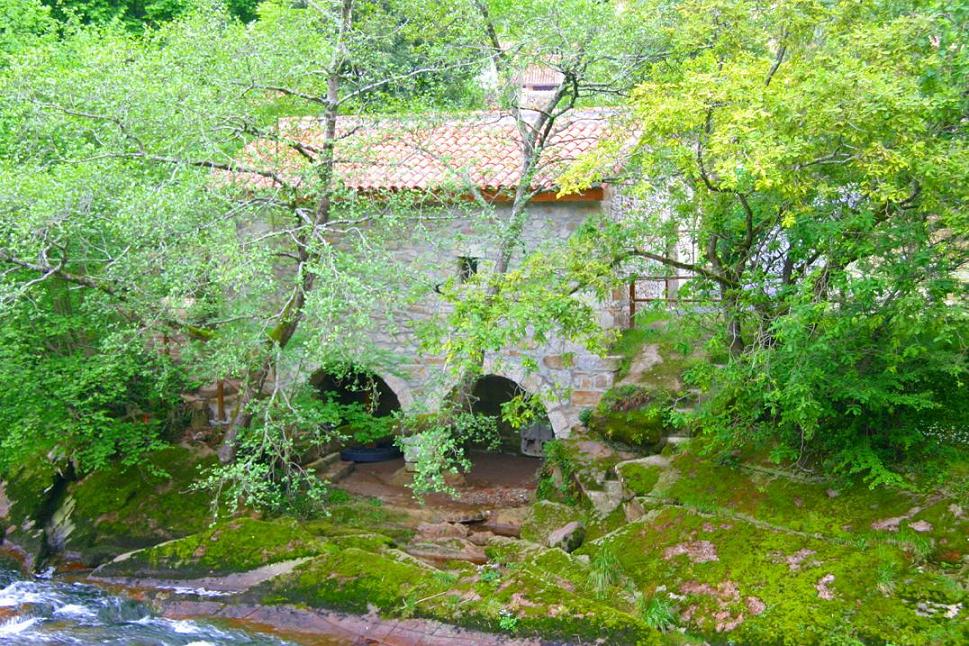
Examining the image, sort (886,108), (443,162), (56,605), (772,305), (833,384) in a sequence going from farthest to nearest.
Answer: (443,162), (56,605), (772,305), (833,384), (886,108)

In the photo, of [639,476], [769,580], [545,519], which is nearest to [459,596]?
[545,519]

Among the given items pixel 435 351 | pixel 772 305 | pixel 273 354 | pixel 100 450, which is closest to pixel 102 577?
pixel 100 450

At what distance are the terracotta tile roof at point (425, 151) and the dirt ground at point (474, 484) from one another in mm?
3907

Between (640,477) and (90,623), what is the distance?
5.44 meters

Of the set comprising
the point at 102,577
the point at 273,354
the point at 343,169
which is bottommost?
the point at 102,577

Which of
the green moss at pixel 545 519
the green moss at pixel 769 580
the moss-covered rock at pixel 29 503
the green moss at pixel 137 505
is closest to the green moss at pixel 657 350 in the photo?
the green moss at pixel 545 519

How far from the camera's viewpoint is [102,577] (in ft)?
28.4

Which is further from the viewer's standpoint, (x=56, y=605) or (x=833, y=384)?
(x=56, y=605)

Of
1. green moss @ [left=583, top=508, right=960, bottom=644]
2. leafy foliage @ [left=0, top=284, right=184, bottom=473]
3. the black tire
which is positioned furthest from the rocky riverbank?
the black tire

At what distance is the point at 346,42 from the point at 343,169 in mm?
1485

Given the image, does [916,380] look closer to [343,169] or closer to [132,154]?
[343,169]

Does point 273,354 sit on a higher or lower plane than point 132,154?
lower

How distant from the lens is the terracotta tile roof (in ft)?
29.8

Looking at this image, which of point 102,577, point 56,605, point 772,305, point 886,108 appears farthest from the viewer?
point 102,577
